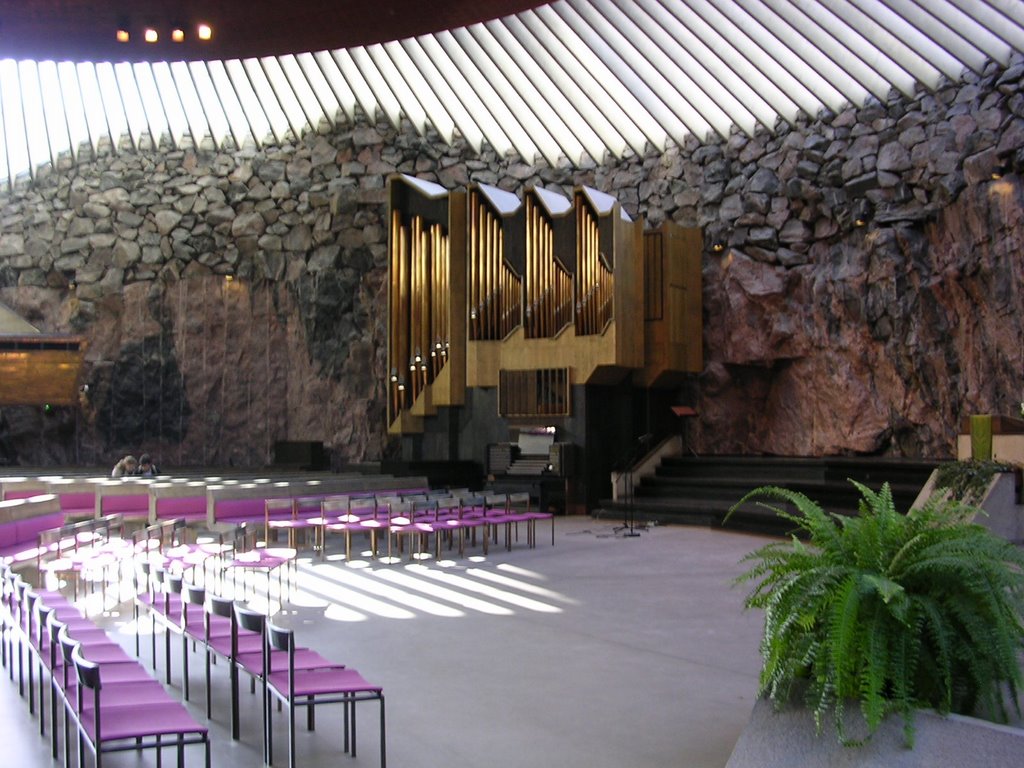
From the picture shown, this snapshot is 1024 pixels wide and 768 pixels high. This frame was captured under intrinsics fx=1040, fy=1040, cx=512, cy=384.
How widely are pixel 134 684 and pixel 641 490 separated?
11450mm

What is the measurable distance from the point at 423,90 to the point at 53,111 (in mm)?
7356

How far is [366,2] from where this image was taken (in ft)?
45.4

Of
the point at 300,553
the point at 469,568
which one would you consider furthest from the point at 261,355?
the point at 469,568

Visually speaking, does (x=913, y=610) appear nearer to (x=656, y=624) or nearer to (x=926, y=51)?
(x=656, y=624)

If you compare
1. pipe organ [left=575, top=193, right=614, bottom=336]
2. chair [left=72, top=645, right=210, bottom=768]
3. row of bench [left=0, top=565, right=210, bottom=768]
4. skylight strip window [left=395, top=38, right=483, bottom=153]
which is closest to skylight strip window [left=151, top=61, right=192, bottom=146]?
skylight strip window [left=395, top=38, right=483, bottom=153]

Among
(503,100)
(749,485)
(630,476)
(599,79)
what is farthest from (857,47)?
(630,476)

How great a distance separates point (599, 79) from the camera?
15883 mm

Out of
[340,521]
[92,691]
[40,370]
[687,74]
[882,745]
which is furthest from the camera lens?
[40,370]

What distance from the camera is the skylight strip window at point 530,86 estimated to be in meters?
15.6

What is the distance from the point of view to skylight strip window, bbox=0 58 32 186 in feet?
60.5

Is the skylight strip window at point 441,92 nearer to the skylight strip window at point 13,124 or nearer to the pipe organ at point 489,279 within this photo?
the pipe organ at point 489,279

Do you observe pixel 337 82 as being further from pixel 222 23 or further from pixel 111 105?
pixel 111 105

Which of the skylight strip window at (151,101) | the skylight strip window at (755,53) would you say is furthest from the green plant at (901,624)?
the skylight strip window at (151,101)

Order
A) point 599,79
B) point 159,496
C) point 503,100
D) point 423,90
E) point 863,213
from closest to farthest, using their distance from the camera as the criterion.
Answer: point 159,496 < point 863,213 < point 599,79 < point 503,100 < point 423,90
